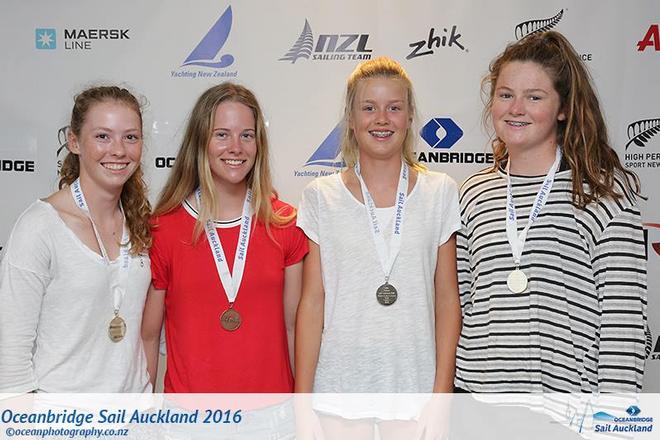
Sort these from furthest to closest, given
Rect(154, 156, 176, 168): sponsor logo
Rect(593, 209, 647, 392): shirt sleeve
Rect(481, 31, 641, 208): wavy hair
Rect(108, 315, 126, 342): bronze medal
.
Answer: Rect(154, 156, 176, 168): sponsor logo
Rect(108, 315, 126, 342): bronze medal
Rect(481, 31, 641, 208): wavy hair
Rect(593, 209, 647, 392): shirt sleeve

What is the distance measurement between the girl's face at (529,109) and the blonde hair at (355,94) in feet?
1.40

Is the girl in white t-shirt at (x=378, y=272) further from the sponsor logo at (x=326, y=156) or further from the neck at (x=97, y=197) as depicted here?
the sponsor logo at (x=326, y=156)

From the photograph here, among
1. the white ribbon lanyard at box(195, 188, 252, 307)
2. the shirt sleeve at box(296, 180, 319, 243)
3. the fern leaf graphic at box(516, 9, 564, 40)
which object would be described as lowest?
the white ribbon lanyard at box(195, 188, 252, 307)

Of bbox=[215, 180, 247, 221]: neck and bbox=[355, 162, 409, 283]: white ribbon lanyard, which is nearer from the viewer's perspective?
bbox=[355, 162, 409, 283]: white ribbon lanyard

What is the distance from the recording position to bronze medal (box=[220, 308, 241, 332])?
8.44 ft

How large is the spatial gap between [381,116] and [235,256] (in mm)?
751

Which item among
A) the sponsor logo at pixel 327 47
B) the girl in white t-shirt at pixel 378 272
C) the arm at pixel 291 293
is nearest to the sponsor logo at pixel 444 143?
the sponsor logo at pixel 327 47

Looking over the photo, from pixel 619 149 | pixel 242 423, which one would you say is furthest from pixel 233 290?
pixel 619 149

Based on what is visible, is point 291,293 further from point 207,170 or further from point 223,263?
point 207,170

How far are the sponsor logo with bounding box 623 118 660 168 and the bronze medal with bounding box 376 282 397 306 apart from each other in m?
→ 1.89

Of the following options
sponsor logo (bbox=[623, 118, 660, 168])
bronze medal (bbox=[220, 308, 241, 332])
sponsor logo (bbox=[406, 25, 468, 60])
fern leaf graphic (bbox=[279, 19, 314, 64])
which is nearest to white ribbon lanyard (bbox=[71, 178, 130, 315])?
bronze medal (bbox=[220, 308, 241, 332])

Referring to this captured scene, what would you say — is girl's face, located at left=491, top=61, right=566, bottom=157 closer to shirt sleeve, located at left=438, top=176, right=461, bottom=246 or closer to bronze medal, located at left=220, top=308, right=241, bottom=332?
shirt sleeve, located at left=438, top=176, right=461, bottom=246

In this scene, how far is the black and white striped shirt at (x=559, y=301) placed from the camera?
2.21 m

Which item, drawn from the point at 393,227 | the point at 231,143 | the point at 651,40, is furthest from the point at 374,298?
the point at 651,40
